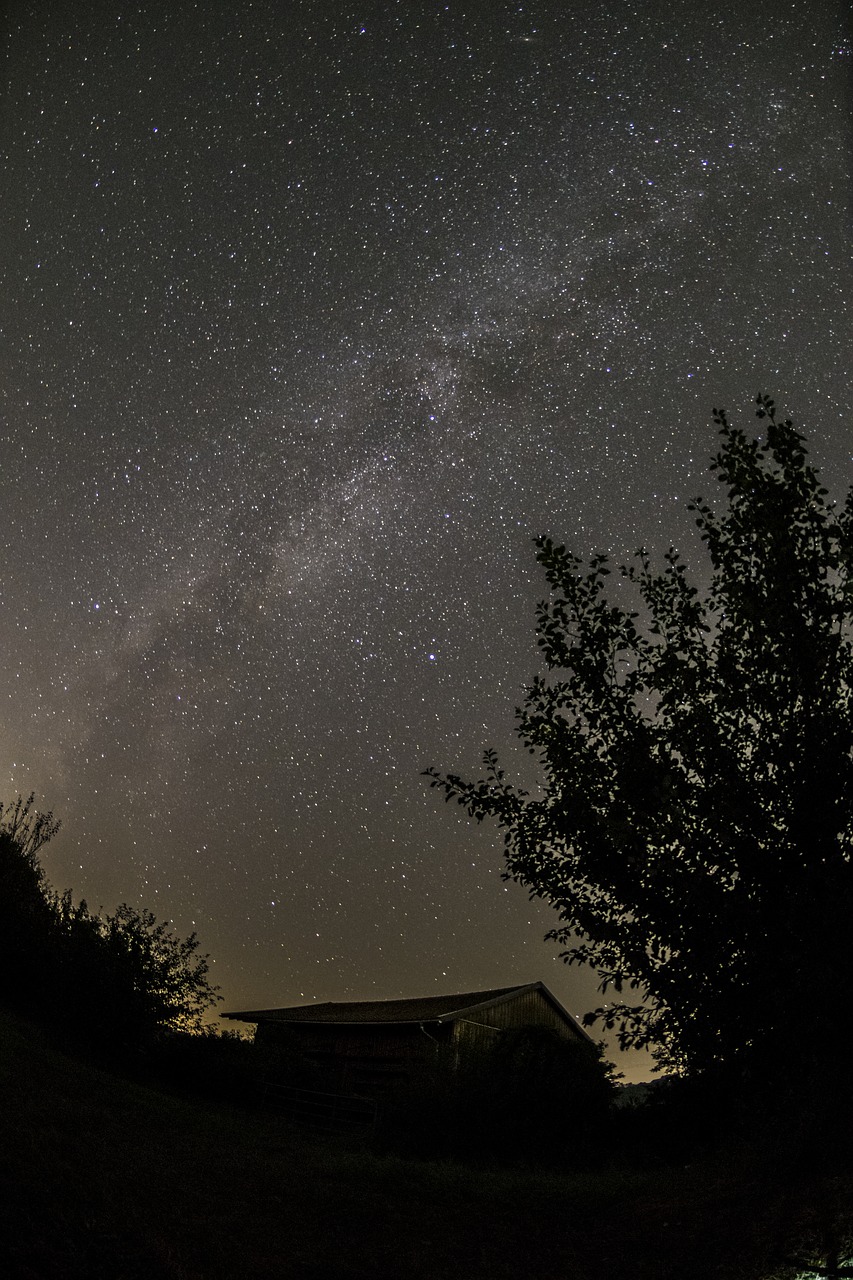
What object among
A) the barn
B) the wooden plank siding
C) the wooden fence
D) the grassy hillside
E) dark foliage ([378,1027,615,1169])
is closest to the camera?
the grassy hillside

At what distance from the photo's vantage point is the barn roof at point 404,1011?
24.2 meters

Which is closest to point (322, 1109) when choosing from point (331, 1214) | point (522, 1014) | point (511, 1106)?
point (511, 1106)

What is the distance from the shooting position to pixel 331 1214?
8.04 meters

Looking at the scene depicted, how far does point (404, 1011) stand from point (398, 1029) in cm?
211

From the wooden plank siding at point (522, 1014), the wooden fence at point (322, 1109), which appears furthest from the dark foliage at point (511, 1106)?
the wooden plank siding at point (522, 1014)

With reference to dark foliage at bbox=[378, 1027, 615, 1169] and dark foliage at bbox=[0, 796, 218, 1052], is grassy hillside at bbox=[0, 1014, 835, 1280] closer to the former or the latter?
dark foliage at bbox=[378, 1027, 615, 1169]

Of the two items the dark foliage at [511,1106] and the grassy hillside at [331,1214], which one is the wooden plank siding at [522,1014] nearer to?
the dark foliage at [511,1106]

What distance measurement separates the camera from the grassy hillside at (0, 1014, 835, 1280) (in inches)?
227

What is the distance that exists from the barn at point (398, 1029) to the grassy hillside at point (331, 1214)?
12912mm

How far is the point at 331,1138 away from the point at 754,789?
46.7 ft

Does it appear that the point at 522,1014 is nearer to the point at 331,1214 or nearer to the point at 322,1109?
the point at 322,1109

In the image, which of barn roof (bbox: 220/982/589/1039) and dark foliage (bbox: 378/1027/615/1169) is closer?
dark foliage (bbox: 378/1027/615/1169)

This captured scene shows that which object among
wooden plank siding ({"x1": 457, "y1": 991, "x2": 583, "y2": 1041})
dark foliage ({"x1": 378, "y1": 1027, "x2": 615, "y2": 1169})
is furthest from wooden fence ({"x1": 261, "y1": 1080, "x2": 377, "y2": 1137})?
wooden plank siding ({"x1": 457, "y1": 991, "x2": 583, "y2": 1041})

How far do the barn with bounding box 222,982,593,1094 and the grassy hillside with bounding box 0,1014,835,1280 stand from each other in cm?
1291
